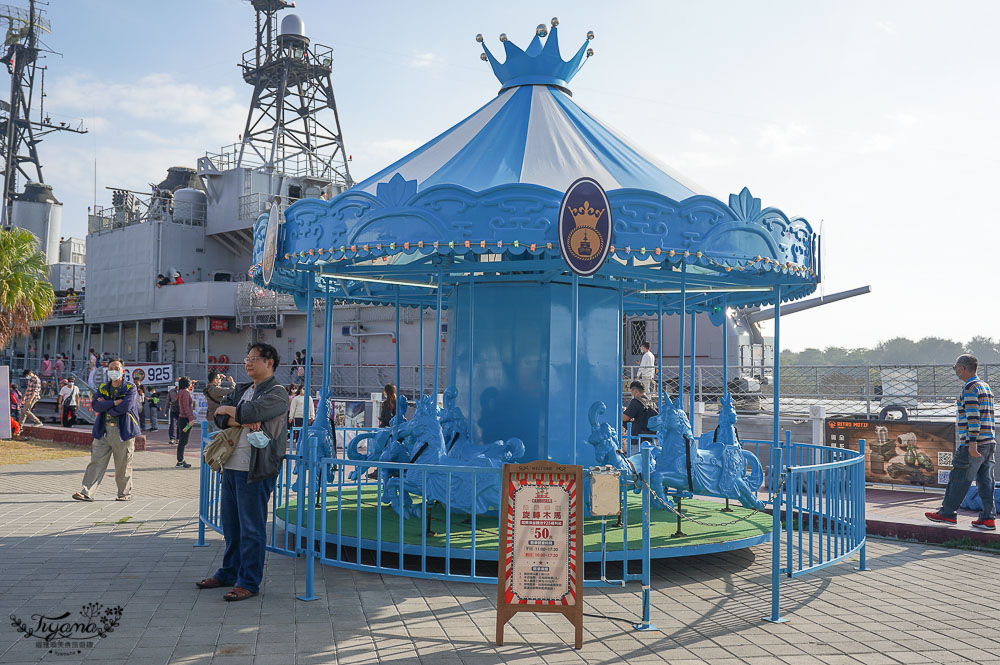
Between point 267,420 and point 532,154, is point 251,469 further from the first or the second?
point 532,154

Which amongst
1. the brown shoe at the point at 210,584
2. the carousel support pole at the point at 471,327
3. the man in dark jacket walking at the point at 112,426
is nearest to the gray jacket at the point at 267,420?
the brown shoe at the point at 210,584

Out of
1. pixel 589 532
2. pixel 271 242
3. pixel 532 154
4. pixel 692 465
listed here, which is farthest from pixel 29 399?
pixel 692 465

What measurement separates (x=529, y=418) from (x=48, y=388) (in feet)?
82.2

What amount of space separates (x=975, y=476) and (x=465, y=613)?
6314 millimetres

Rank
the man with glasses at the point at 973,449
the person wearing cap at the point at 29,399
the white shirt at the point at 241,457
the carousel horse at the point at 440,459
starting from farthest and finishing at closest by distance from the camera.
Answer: the person wearing cap at the point at 29,399
the man with glasses at the point at 973,449
the carousel horse at the point at 440,459
the white shirt at the point at 241,457

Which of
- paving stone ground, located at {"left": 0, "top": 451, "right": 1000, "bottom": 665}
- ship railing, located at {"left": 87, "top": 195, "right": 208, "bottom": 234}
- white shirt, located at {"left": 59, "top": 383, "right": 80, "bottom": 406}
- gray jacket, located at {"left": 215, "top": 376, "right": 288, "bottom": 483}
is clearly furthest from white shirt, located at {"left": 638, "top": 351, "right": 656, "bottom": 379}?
ship railing, located at {"left": 87, "top": 195, "right": 208, "bottom": 234}

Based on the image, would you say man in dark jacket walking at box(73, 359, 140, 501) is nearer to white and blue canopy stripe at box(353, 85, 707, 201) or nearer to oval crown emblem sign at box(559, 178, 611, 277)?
white and blue canopy stripe at box(353, 85, 707, 201)

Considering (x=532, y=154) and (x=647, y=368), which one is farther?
(x=647, y=368)

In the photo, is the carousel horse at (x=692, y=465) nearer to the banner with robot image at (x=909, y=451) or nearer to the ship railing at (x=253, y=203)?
the banner with robot image at (x=909, y=451)

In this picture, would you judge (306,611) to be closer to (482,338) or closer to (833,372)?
(482,338)

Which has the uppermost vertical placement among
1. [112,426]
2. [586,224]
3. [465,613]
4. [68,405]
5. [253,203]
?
[253,203]

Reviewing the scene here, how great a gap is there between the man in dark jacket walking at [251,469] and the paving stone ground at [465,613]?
0.26 m

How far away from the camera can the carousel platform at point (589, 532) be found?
21.0 feet

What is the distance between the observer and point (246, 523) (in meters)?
5.67
